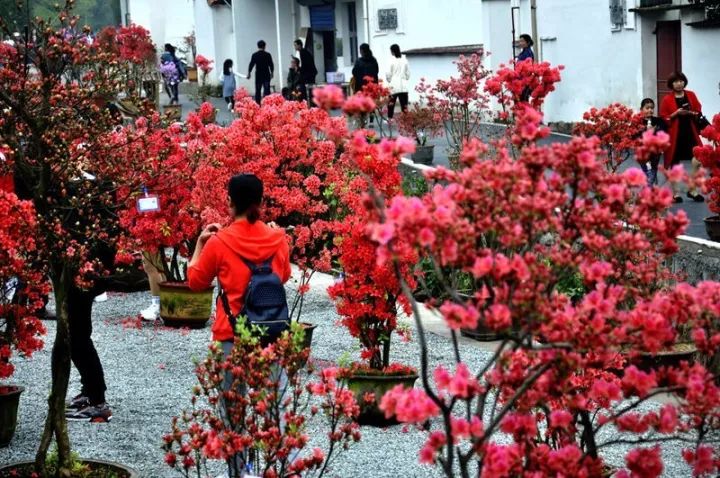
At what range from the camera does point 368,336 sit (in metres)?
9.81

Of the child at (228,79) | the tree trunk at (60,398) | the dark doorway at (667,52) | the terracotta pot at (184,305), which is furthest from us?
the child at (228,79)

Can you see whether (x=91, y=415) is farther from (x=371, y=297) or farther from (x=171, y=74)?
(x=171, y=74)

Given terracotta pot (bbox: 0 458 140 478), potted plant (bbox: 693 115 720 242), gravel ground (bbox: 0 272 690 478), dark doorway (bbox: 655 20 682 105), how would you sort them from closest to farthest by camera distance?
1. terracotta pot (bbox: 0 458 140 478)
2. gravel ground (bbox: 0 272 690 478)
3. potted plant (bbox: 693 115 720 242)
4. dark doorway (bbox: 655 20 682 105)

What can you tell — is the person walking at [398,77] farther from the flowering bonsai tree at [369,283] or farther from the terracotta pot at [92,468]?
the terracotta pot at [92,468]

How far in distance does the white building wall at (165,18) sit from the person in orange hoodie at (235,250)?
49.3 metres

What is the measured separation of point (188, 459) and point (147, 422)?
3.15 m

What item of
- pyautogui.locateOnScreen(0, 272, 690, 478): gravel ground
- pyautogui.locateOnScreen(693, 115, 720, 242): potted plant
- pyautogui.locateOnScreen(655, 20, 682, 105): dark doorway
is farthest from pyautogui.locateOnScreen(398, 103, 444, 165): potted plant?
pyautogui.locateOnScreen(693, 115, 720, 242): potted plant

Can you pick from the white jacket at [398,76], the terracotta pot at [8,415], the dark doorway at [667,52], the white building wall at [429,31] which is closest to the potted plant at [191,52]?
the white building wall at [429,31]

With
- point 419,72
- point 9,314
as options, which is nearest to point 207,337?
point 9,314

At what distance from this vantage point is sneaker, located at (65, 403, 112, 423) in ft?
30.9

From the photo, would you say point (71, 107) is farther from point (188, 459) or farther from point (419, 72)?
point (419, 72)

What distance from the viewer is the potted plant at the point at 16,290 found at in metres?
7.56

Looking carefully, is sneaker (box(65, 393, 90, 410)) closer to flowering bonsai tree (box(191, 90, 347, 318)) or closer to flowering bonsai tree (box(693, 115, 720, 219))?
flowering bonsai tree (box(191, 90, 347, 318))

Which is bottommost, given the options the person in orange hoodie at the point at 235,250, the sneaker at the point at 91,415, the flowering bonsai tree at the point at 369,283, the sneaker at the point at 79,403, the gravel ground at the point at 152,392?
the gravel ground at the point at 152,392
